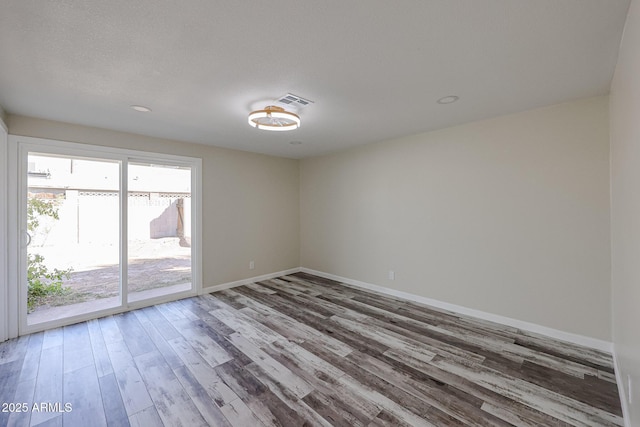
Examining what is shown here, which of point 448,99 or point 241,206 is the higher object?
point 448,99

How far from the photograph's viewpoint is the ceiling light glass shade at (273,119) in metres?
2.57

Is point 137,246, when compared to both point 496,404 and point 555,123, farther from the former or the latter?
point 555,123

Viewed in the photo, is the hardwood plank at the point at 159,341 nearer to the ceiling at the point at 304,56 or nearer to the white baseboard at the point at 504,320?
the ceiling at the point at 304,56

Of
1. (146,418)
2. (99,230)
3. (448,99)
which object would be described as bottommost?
(146,418)

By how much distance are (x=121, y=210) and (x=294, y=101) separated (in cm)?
284

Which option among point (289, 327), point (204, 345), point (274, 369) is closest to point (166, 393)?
point (204, 345)

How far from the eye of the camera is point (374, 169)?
436 cm

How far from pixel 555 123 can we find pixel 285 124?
9.27ft

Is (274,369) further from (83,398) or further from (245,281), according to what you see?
(245,281)

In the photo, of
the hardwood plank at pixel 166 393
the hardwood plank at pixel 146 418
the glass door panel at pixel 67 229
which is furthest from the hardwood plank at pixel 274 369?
the glass door panel at pixel 67 229

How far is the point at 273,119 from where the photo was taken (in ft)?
9.18

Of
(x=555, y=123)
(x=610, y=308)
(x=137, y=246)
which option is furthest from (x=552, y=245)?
(x=137, y=246)

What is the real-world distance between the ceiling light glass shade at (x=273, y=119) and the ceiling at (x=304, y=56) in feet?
0.39

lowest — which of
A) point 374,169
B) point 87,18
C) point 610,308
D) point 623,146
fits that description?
point 610,308
